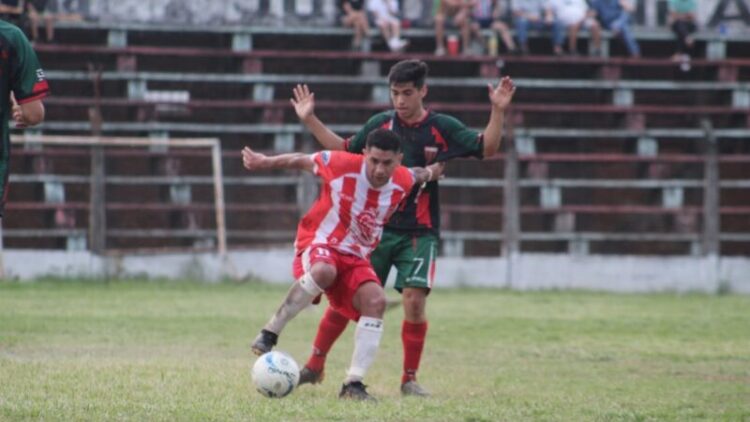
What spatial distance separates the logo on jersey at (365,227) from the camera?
9.95m

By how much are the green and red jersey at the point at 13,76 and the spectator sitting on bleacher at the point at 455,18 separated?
17.9 metres

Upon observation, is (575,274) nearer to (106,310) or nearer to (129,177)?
(129,177)

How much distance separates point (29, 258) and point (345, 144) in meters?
11.9

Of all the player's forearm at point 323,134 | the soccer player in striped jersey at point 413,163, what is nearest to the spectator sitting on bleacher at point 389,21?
the soccer player in striped jersey at point 413,163

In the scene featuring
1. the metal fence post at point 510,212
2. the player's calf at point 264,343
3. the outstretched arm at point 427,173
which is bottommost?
the metal fence post at point 510,212

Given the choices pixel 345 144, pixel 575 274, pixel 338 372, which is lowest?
pixel 575 274

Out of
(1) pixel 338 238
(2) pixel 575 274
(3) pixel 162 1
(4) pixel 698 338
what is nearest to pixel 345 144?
(1) pixel 338 238

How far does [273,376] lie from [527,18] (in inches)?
732

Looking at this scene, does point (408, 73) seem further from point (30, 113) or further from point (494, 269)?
point (494, 269)

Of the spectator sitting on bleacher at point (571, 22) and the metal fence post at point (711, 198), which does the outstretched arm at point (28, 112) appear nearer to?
the metal fence post at point (711, 198)

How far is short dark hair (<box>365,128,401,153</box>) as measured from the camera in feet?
31.6

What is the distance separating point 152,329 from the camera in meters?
15.3

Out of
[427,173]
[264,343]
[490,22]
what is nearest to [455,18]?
[490,22]

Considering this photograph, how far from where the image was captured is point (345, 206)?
32.6 ft
